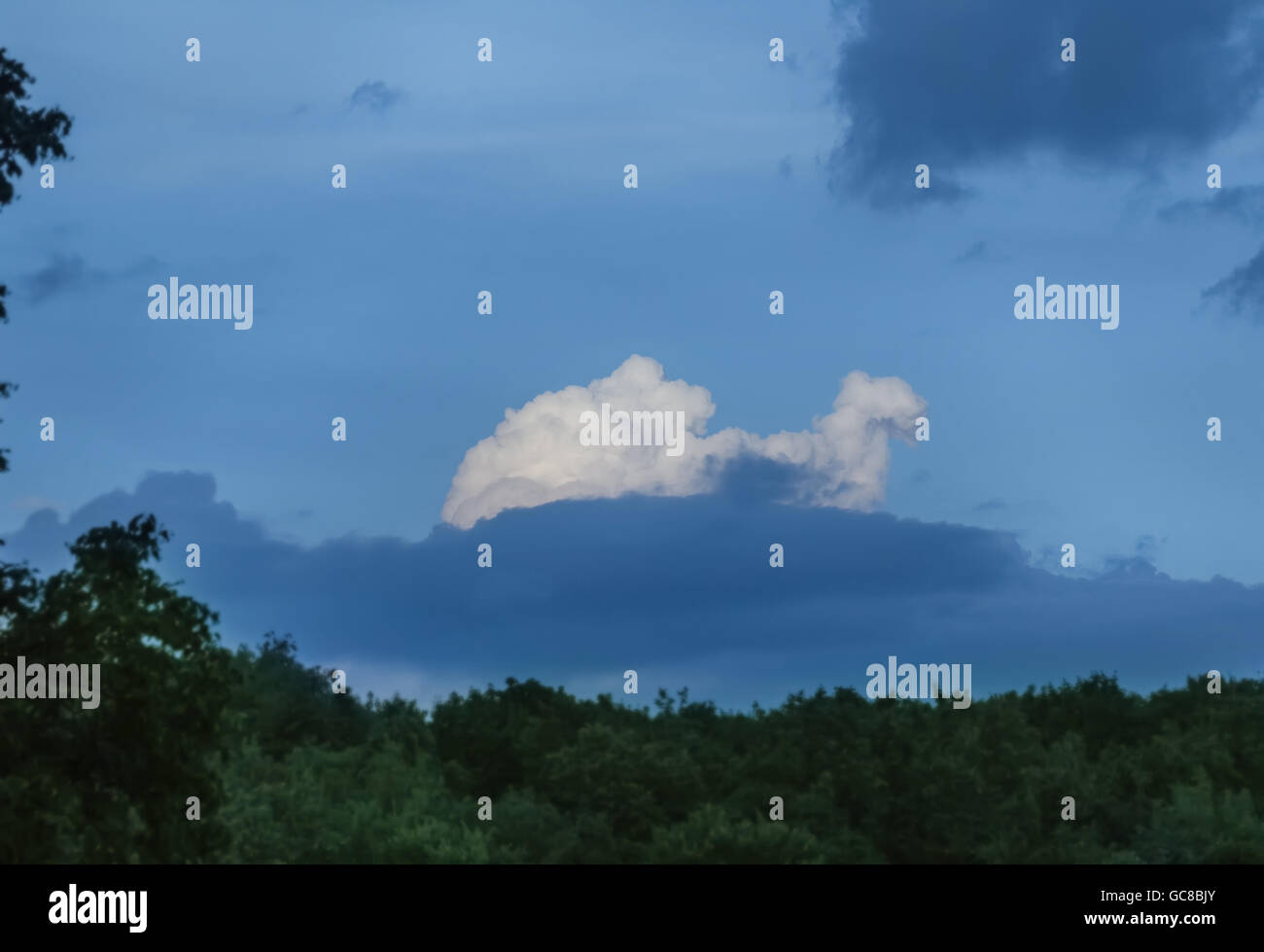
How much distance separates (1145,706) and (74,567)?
251 feet

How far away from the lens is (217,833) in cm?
3638
